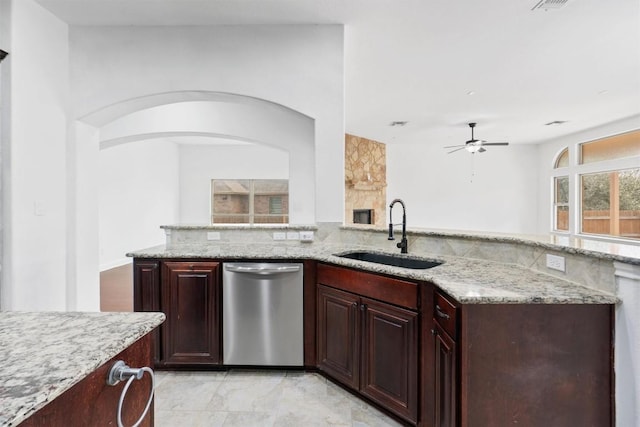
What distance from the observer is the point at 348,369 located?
223 centimetres

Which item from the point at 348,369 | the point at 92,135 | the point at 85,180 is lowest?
the point at 348,369

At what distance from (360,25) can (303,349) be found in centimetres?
282

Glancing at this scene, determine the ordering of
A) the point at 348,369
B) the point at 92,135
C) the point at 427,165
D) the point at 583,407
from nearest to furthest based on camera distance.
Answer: the point at 583,407 < the point at 348,369 < the point at 92,135 < the point at 427,165

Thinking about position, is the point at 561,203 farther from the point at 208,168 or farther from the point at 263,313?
the point at 208,168

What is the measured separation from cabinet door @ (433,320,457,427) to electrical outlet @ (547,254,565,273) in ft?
2.25

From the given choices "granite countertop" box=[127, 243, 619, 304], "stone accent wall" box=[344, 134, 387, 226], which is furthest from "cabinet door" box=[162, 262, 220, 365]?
"stone accent wall" box=[344, 134, 387, 226]

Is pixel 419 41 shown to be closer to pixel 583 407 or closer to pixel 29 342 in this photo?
pixel 583 407

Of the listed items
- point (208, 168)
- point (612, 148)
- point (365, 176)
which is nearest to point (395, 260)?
point (365, 176)

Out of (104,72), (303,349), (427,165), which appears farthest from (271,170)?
(303,349)

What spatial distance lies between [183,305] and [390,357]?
1.55m

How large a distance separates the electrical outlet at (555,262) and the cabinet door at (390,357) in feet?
2.45

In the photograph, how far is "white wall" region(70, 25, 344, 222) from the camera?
3.07 m

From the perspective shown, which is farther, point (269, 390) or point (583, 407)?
point (269, 390)

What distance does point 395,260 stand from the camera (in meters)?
2.50
